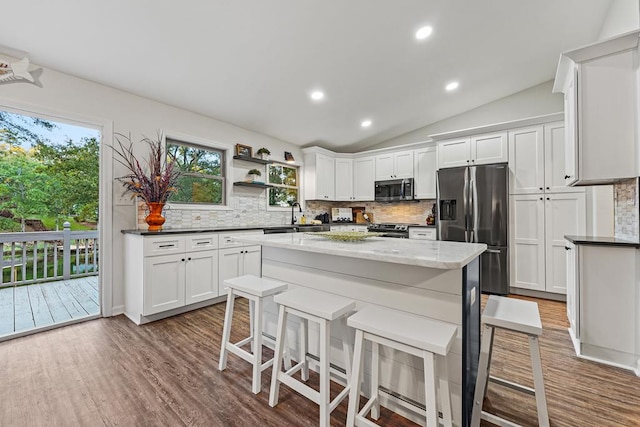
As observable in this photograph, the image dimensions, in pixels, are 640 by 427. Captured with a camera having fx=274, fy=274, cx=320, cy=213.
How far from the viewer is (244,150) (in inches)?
164

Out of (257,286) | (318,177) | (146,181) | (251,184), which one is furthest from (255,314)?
(318,177)

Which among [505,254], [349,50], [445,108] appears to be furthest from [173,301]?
[445,108]

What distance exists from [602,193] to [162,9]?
4595 millimetres

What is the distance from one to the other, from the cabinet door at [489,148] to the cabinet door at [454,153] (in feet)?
0.26

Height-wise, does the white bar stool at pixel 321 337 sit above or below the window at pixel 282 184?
below

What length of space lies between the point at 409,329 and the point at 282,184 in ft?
13.3

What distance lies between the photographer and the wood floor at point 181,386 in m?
1.51

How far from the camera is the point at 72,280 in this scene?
415cm

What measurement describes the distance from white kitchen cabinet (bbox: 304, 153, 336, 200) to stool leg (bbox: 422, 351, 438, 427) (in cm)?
411

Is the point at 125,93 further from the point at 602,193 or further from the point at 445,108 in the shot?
the point at 602,193

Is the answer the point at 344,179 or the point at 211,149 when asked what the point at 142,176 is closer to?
the point at 211,149

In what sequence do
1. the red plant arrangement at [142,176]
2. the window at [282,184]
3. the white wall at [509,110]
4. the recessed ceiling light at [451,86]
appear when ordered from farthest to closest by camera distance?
the window at [282,184], the white wall at [509,110], the recessed ceiling light at [451,86], the red plant arrangement at [142,176]

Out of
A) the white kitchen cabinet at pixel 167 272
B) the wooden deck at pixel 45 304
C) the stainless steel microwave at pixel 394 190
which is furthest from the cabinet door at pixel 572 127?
the wooden deck at pixel 45 304

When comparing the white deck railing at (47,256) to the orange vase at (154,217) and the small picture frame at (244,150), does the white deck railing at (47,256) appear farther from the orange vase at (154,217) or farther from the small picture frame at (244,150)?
the small picture frame at (244,150)
